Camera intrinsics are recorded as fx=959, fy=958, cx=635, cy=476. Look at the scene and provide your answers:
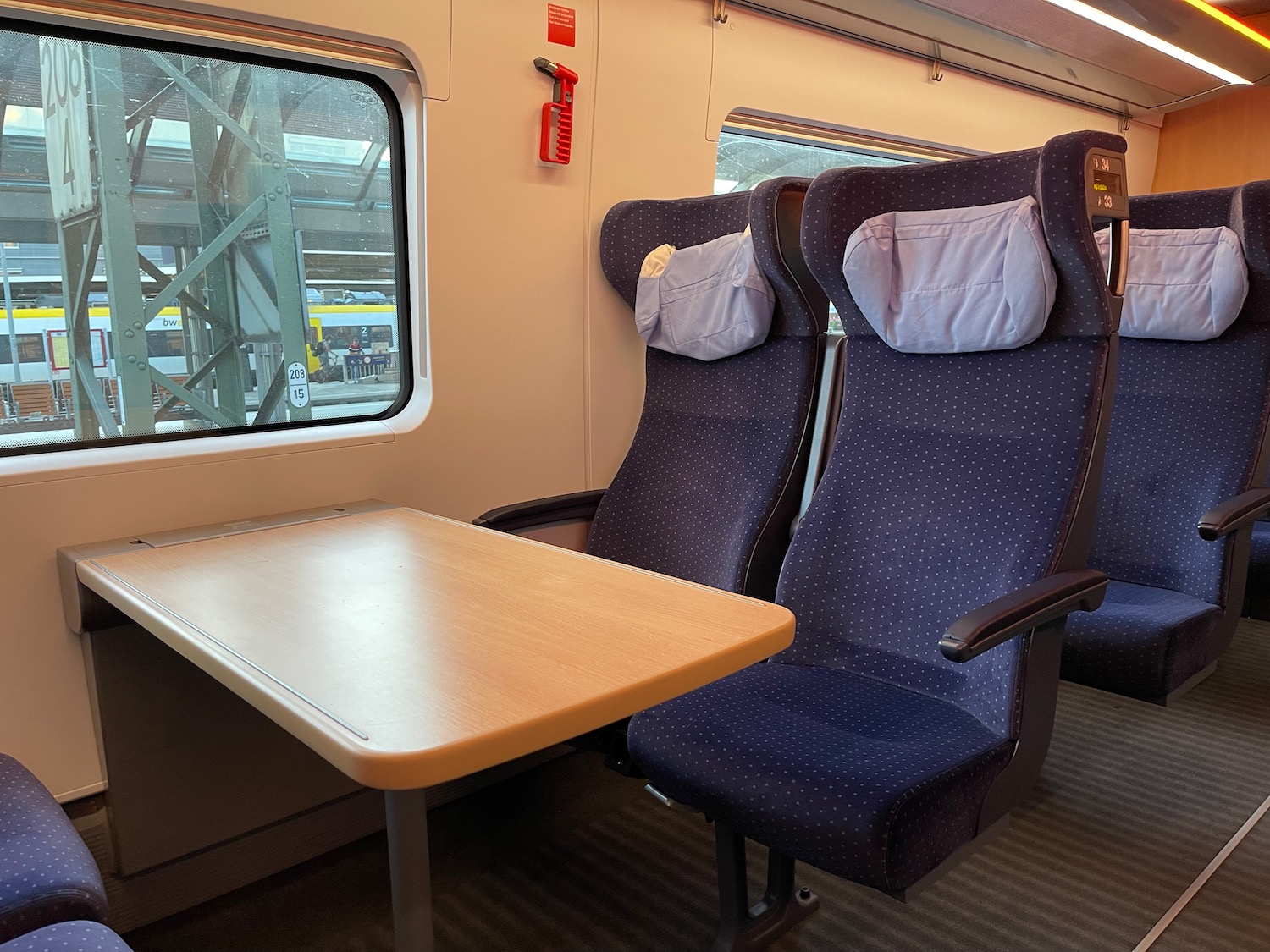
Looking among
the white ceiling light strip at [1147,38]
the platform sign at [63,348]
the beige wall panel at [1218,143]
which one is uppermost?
the white ceiling light strip at [1147,38]

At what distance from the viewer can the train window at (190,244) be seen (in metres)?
1.89

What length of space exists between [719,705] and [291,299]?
139 cm

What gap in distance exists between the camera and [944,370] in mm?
1826

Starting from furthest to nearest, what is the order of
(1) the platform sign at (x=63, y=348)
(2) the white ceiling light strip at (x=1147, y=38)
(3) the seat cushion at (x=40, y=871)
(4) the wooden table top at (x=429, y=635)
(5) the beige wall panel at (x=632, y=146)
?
(2) the white ceiling light strip at (x=1147, y=38) → (5) the beige wall panel at (x=632, y=146) → (1) the platform sign at (x=63, y=348) → (3) the seat cushion at (x=40, y=871) → (4) the wooden table top at (x=429, y=635)

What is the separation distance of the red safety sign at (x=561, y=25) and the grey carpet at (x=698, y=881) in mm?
1879

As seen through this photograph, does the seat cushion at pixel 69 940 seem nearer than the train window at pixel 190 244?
Yes

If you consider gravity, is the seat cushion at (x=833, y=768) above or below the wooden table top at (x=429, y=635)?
below

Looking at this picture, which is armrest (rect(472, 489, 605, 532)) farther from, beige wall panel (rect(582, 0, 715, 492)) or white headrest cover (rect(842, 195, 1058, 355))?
white headrest cover (rect(842, 195, 1058, 355))

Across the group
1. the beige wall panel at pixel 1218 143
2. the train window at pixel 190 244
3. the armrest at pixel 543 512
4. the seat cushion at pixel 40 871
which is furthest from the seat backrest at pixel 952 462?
the beige wall panel at pixel 1218 143

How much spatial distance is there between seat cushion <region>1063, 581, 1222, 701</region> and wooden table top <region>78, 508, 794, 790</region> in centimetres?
114

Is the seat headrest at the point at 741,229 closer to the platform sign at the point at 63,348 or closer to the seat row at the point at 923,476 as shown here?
the seat row at the point at 923,476

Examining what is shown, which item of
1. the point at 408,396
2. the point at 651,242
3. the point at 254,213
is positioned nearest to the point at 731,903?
the point at 408,396

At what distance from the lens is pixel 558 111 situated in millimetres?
2391

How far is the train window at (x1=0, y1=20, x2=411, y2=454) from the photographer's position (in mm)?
1887
